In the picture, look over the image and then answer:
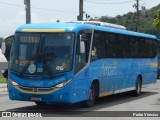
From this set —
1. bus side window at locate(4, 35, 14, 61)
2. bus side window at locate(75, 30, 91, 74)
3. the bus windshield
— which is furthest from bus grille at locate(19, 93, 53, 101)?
bus side window at locate(4, 35, 14, 61)

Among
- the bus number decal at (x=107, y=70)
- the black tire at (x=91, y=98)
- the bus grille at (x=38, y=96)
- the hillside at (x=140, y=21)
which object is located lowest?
the hillside at (x=140, y=21)

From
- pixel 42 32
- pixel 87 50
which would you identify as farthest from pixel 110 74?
pixel 42 32

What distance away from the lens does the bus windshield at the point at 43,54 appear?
48.6 feet

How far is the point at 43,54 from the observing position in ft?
49.2

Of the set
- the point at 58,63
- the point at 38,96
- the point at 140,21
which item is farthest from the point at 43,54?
the point at 140,21

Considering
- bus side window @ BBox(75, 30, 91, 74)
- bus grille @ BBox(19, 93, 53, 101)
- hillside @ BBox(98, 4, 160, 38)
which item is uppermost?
bus side window @ BBox(75, 30, 91, 74)

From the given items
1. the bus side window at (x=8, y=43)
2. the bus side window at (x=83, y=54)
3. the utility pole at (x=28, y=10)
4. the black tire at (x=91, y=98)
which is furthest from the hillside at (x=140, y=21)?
the bus side window at (x=83, y=54)

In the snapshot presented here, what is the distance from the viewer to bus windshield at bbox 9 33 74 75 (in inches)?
583

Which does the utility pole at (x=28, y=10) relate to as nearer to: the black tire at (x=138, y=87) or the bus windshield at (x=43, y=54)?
the black tire at (x=138, y=87)

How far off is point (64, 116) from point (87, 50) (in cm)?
289

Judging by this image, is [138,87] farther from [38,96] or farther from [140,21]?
[140,21]

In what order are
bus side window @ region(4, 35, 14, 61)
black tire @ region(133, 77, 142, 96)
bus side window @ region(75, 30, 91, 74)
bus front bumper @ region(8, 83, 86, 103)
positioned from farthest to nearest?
1. black tire @ region(133, 77, 142, 96)
2. bus side window @ region(4, 35, 14, 61)
3. bus side window @ region(75, 30, 91, 74)
4. bus front bumper @ region(8, 83, 86, 103)

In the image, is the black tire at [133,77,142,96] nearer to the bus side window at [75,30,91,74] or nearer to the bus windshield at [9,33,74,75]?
the bus side window at [75,30,91,74]

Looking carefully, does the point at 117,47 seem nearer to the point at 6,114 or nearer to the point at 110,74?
the point at 110,74
